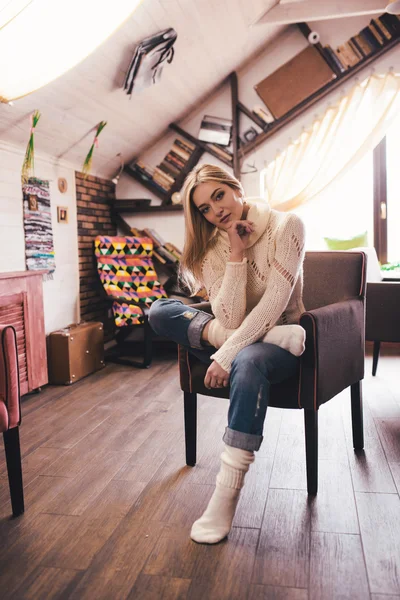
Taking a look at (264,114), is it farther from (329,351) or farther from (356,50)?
(329,351)

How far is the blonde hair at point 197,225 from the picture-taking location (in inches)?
75.2

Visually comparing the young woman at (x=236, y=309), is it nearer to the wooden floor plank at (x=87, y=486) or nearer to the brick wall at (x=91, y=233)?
the wooden floor plank at (x=87, y=486)

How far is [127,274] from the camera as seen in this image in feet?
14.0

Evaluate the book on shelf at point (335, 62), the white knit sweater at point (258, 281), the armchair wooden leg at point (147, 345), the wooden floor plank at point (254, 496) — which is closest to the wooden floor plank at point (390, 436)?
the wooden floor plank at point (254, 496)

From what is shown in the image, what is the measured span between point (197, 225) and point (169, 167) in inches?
111

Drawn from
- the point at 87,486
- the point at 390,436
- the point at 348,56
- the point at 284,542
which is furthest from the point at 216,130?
the point at 284,542

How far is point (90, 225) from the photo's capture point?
4348 mm

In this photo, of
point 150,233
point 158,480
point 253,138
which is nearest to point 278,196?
point 253,138

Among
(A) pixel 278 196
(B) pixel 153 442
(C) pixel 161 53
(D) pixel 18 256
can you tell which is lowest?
(B) pixel 153 442

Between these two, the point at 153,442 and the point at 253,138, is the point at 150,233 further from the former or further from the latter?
the point at 153,442

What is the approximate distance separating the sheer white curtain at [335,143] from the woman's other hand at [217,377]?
2.93m

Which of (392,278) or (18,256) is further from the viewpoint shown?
(392,278)

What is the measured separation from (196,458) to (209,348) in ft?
1.65

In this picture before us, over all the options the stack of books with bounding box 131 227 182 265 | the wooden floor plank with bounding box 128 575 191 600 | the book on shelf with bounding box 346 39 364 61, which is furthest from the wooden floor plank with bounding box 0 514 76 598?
the book on shelf with bounding box 346 39 364 61
